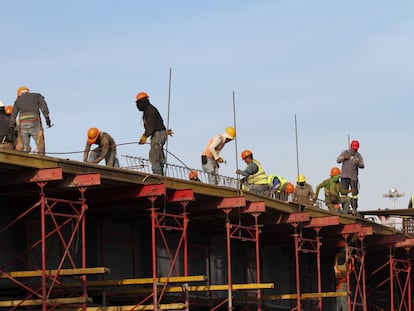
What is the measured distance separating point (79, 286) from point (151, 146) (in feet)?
14.4

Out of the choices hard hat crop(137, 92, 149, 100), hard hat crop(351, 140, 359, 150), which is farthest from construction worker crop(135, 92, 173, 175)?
hard hat crop(351, 140, 359, 150)

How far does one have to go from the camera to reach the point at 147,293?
3450 cm

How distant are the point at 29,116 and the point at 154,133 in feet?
13.3

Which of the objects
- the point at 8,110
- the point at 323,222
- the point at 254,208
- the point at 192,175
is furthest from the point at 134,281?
the point at 323,222

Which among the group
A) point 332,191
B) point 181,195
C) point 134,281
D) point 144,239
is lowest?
point 134,281

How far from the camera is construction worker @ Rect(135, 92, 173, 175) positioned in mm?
34469

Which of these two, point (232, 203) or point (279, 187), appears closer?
point (232, 203)

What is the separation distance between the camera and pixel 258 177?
41.2 meters

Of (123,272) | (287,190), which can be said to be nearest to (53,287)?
(123,272)

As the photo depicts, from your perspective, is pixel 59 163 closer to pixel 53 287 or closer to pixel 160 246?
pixel 53 287

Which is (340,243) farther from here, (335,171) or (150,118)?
(150,118)

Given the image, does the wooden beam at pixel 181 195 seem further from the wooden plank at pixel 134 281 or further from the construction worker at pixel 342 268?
the construction worker at pixel 342 268

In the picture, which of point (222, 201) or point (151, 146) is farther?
point (222, 201)

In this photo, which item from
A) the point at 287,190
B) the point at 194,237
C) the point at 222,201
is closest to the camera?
the point at 222,201
